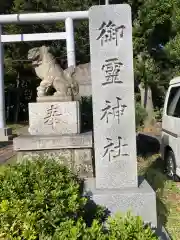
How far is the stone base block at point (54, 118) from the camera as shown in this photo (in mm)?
4977

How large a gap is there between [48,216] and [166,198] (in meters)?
2.63

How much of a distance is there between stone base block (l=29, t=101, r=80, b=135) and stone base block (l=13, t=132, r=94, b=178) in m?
0.25

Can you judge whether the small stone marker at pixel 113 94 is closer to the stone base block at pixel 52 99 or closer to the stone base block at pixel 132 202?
the stone base block at pixel 132 202

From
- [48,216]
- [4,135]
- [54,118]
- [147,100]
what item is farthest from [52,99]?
[147,100]

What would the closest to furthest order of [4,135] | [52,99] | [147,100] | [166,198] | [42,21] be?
[166,198] < [52,99] < [42,21] < [4,135] < [147,100]

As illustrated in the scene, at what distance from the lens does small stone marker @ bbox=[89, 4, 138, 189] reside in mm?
3633

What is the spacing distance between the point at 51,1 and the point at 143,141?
9.68m

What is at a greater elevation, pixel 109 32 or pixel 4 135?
pixel 109 32

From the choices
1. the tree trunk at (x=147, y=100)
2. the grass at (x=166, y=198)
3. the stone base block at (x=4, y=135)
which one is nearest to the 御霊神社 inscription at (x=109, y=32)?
the grass at (x=166, y=198)

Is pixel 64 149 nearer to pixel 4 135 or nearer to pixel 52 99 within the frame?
pixel 52 99

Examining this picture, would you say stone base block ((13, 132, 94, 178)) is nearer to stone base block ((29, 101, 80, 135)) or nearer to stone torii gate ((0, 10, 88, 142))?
stone base block ((29, 101, 80, 135))

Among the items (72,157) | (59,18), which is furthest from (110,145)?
(59,18)

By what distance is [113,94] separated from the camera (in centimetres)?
367

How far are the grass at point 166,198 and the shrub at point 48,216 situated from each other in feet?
3.92
